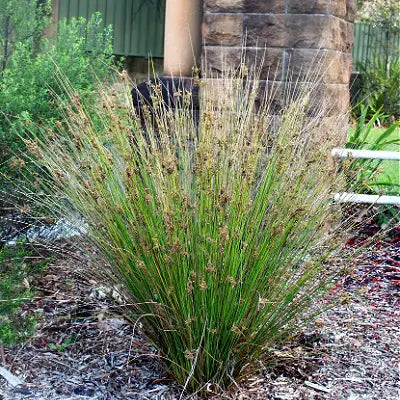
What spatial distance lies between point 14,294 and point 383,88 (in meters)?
12.2

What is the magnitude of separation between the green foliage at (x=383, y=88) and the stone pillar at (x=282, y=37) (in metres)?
9.26

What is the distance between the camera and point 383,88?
586 inches

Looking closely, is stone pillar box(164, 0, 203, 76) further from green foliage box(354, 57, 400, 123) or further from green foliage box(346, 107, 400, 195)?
green foliage box(354, 57, 400, 123)

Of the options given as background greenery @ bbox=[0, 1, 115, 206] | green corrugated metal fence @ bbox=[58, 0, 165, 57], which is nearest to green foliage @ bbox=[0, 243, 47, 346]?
background greenery @ bbox=[0, 1, 115, 206]

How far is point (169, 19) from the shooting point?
5.76 meters

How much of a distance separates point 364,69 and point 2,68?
11.8 m

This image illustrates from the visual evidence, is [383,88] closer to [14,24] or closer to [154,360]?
[14,24]

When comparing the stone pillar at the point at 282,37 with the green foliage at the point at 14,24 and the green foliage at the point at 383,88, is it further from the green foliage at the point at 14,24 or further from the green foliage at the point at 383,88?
the green foliage at the point at 383,88

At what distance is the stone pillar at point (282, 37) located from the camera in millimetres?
5195

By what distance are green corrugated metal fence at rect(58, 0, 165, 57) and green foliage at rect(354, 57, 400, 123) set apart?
5.32 meters


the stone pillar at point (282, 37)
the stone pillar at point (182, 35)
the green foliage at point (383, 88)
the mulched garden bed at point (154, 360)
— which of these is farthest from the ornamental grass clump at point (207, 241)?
the green foliage at point (383, 88)

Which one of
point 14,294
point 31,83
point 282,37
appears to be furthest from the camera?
point 282,37

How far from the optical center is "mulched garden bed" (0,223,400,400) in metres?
3.27

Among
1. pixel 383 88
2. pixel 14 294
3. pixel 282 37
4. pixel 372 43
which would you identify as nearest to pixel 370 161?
pixel 282 37
